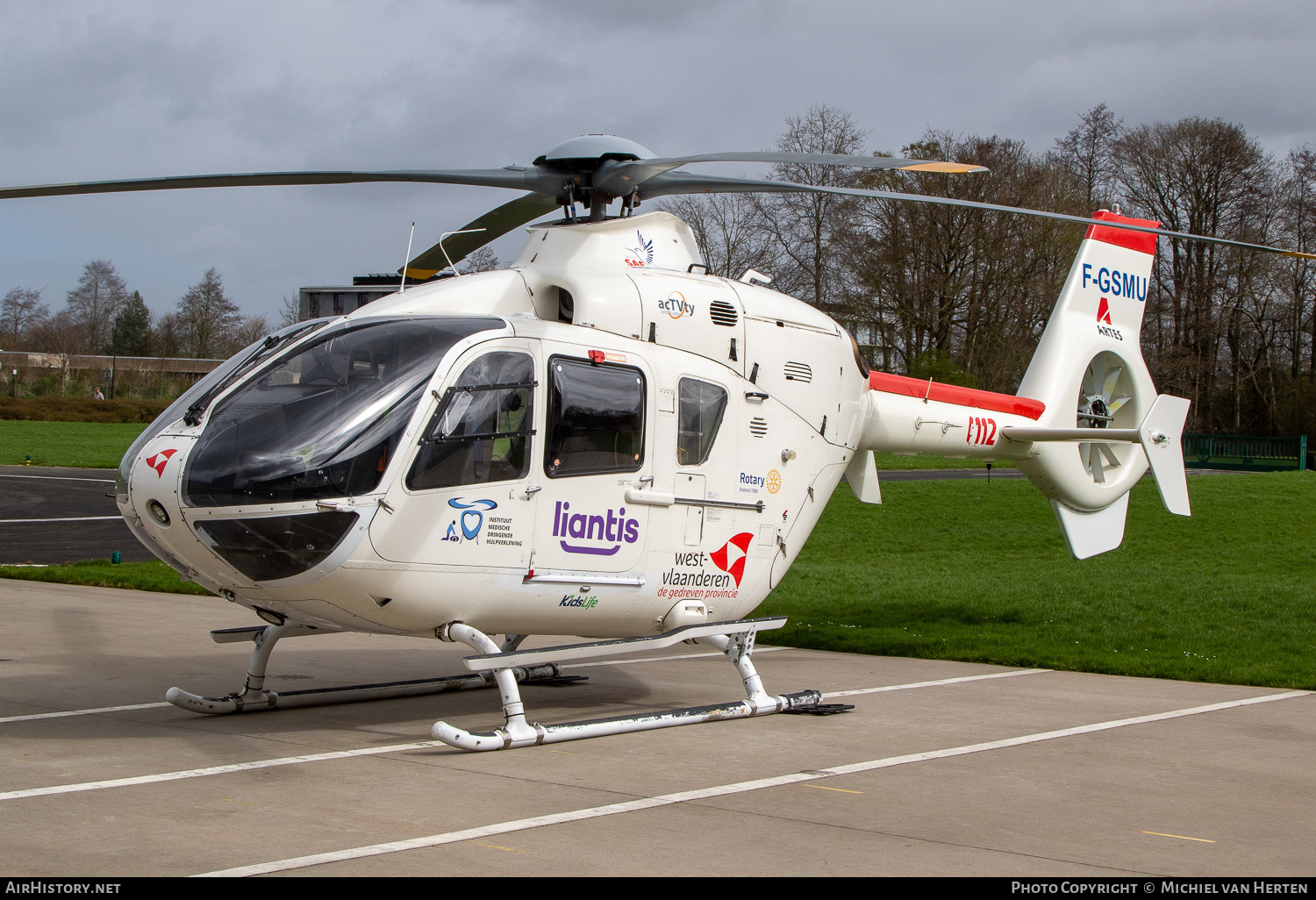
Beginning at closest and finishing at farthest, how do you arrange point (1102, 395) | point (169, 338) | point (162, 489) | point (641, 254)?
point (162, 489) → point (641, 254) → point (1102, 395) → point (169, 338)

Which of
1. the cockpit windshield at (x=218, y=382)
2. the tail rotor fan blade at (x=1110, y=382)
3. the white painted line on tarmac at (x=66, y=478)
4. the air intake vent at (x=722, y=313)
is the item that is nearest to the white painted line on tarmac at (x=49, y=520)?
the white painted line on tarmac at (x=66, y=478)

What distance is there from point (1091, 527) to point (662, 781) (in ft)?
22.8

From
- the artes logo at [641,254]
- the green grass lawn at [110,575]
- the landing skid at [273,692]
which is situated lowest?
the green grass lawn at [110,575]

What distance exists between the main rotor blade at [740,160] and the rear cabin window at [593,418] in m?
1.28

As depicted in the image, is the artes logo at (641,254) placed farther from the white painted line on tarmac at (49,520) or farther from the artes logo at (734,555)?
the white painted line on tarmac at (49,520)

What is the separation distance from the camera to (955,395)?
1079cm

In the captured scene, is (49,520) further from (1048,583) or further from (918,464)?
(918,464)

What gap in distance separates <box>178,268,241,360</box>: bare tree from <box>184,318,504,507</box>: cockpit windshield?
65663 millimetres

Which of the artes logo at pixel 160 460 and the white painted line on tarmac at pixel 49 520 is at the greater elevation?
the artes logo at pixel 160 460

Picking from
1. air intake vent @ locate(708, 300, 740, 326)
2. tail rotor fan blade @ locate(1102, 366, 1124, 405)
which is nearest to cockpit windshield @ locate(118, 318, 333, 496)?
air intake vent @ locate(708, 300, 740, 326)

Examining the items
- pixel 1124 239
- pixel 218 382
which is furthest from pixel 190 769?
pixel 1124 239

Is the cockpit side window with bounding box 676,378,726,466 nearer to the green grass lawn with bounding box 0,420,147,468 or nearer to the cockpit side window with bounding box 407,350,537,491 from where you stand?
the cockpit side window with bounding box 407,350,537,491

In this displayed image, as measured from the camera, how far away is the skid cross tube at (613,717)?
7.16m
